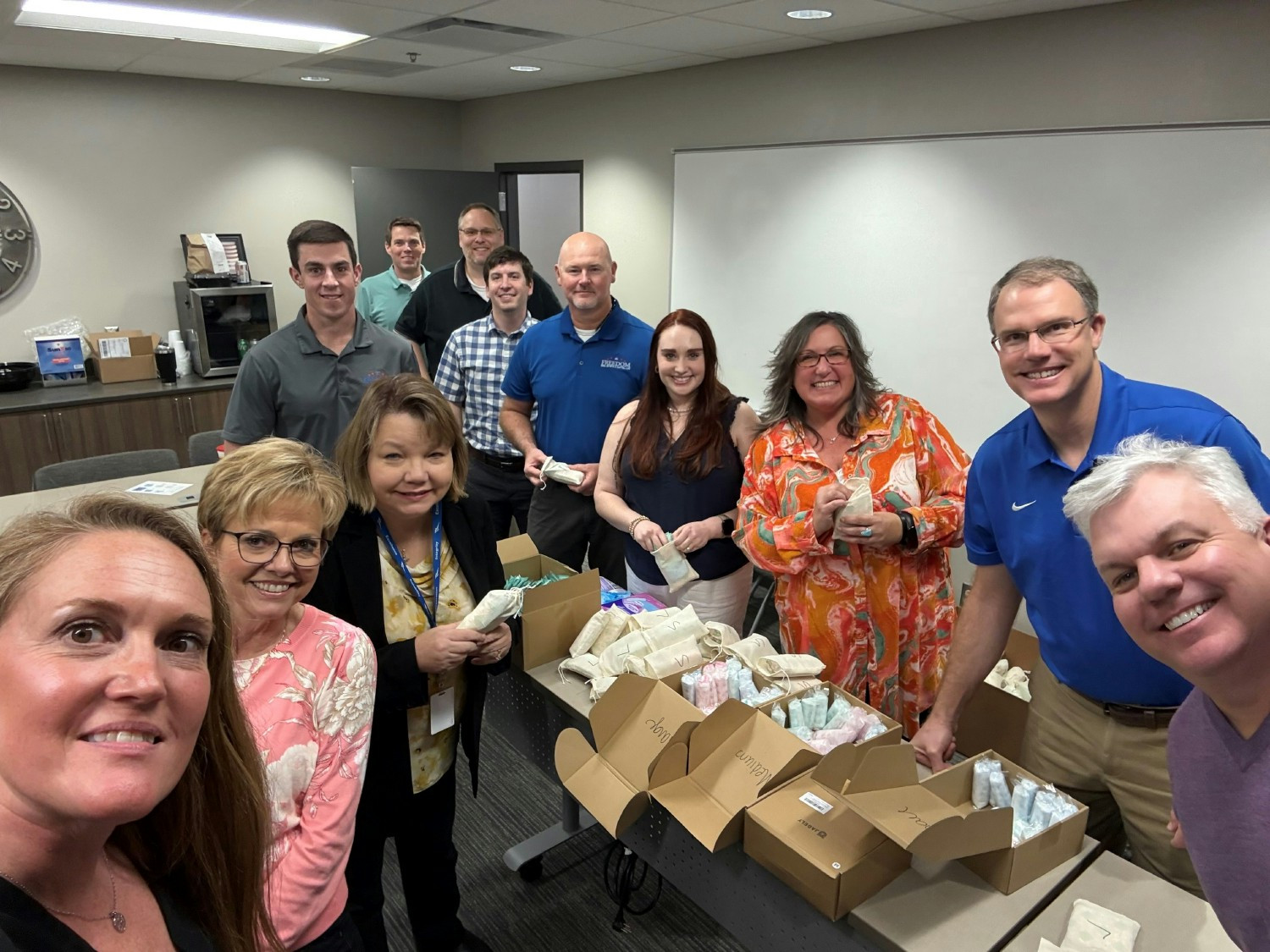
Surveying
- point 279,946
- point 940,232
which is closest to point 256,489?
point 279,946

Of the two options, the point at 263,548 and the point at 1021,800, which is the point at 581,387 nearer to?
the point at 263,548

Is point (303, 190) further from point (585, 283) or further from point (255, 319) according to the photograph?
point (585, 283)

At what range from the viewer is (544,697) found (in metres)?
2.04

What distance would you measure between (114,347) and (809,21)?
15.4 ft

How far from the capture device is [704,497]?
2395 mm

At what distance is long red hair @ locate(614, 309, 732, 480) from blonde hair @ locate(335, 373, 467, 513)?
814 mm

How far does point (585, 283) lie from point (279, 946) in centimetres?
232

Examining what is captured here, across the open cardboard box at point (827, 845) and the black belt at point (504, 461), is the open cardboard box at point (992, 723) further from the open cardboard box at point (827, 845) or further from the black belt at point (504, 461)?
the black belt at point (504, 461)

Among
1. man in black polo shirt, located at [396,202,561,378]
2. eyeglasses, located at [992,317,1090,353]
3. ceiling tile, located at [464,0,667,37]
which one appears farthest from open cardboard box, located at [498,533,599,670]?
ceiling tile, located at [464,0,667,37]

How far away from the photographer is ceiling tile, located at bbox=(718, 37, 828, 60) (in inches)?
155

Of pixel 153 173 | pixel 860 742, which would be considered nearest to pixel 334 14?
pixel 153 173

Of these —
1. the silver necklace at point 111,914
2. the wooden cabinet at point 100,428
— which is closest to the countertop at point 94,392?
the wooden cabinet at point 100,428

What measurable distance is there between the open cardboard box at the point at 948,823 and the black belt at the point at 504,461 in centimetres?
219

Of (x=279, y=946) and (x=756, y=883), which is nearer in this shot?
(x=279, y=946)
